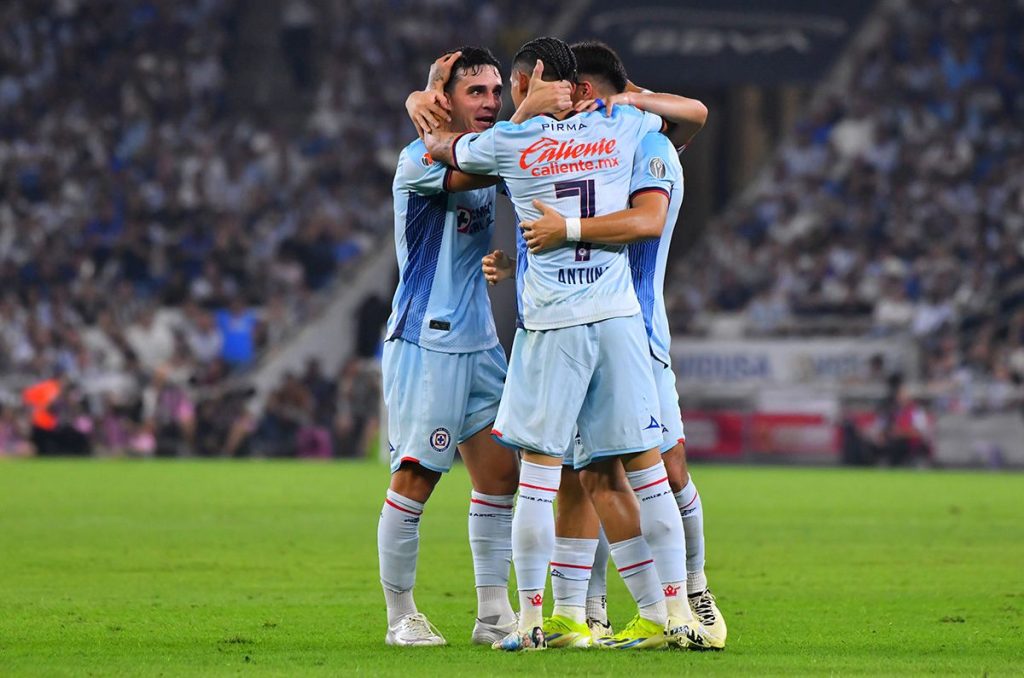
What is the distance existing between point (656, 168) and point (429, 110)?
962 millimetres

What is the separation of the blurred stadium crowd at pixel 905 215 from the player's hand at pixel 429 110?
17.3 meters

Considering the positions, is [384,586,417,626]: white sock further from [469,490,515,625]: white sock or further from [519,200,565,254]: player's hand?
[519,200,565,254]: player's hand

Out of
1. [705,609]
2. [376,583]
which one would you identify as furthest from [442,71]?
[376,583]

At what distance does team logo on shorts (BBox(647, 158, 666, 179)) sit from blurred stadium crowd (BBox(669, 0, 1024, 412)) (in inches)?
682

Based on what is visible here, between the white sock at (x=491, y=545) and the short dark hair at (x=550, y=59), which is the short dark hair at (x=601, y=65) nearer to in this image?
the short dark hair at (x=550, y=59)

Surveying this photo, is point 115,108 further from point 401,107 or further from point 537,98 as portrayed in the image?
point 537,98

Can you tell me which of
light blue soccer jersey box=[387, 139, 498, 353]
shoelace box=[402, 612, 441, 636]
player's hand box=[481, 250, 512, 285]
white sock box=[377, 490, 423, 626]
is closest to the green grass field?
shoelace box=[402, 612, 441, 636]

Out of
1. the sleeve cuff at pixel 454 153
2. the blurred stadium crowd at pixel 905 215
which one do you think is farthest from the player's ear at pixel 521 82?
the blurred stadium crowd at pixel 905 215

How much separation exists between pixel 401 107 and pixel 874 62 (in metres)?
8.46

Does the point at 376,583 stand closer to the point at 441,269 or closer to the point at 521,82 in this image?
the point at 441,269

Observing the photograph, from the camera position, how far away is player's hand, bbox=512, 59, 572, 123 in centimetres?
652

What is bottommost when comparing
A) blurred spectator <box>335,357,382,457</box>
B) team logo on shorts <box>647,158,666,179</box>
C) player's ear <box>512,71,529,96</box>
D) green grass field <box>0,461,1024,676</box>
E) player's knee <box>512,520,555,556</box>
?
blurred spectator <box>335,357,382,457</box>

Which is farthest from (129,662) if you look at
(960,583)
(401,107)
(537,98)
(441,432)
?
(401,107)

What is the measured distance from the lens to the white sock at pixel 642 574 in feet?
22.0
